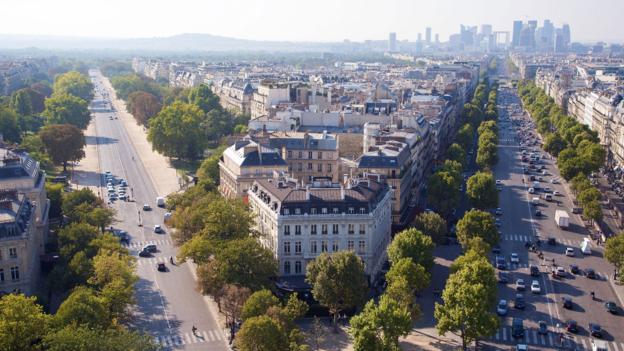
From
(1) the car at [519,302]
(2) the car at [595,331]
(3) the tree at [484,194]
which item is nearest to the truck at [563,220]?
(3) the tree at [484,194]

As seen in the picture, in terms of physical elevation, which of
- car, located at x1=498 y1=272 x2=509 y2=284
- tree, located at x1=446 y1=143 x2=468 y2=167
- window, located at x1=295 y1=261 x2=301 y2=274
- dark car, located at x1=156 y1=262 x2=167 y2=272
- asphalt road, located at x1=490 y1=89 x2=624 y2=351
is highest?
tree, located at x1=446 y1=143 x2=468 y2=167

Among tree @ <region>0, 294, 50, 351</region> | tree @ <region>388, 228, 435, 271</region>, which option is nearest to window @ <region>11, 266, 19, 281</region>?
tree @ <region>0, 294, 50, 351</region>

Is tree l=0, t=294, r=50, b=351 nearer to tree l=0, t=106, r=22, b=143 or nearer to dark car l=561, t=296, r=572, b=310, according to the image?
dark car l=561, t=296, r=572, b=310

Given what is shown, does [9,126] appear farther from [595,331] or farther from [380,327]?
[595,331]

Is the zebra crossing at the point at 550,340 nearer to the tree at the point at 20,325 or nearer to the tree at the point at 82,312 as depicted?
the tree at the point at 82,312

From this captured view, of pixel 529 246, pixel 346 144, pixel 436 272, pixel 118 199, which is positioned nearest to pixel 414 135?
pixel 346 144

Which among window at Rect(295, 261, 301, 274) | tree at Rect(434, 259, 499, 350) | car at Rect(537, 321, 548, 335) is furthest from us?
window at Rect(295, 261, 301, 274)
